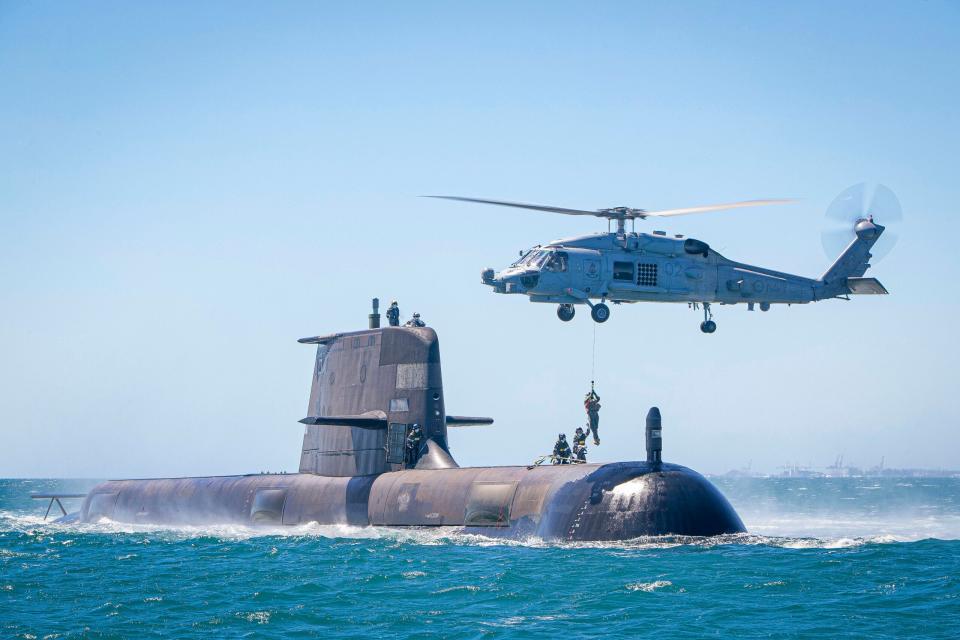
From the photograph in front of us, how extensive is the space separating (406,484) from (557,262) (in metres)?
6.74

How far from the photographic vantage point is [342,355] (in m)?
32.4

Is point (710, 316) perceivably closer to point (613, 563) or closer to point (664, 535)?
point (664, 535)

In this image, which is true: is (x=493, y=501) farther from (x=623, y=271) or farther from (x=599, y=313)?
(x=623, y=271)

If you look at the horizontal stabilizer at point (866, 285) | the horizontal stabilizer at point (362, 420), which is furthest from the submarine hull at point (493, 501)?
the horizontal stabilizer at point (866, 285)

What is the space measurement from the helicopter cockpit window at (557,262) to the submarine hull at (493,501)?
15.1 feet

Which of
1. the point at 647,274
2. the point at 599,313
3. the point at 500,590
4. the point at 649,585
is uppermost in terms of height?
the point at 647,274

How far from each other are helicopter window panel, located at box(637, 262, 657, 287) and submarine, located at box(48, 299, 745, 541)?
499 cm

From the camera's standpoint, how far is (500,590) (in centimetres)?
1838

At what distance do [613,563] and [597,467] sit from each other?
4.52 metres

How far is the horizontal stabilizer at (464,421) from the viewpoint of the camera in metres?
33.2

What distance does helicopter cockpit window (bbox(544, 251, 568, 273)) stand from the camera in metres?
27.0

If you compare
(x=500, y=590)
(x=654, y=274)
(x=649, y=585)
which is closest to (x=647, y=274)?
(x=654, y=274)

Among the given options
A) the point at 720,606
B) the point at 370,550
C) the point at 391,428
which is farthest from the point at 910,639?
the point at 391,428

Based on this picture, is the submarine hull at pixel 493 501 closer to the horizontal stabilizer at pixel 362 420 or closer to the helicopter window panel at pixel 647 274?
the horizontal stabilizer at pixel 362 420
